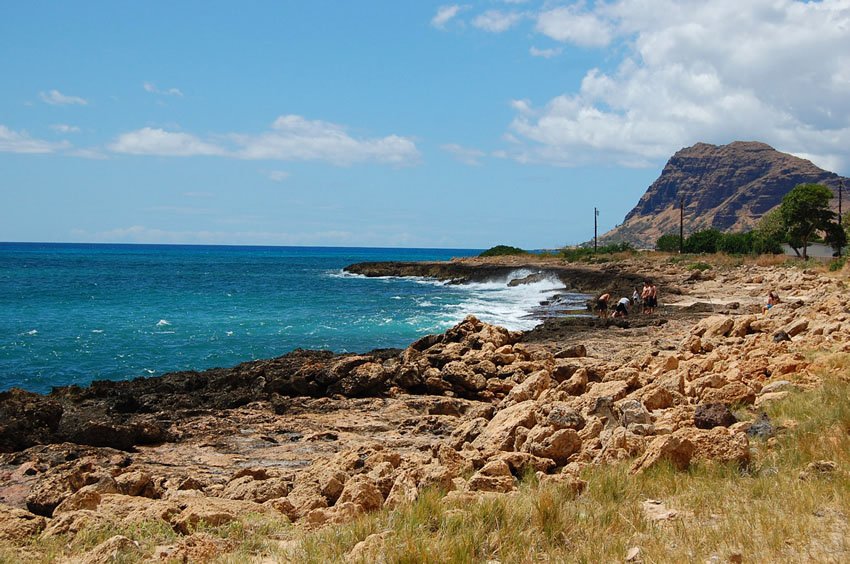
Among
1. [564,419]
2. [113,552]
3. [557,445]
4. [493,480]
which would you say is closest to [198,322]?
[564,419]

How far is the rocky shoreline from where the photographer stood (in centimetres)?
627

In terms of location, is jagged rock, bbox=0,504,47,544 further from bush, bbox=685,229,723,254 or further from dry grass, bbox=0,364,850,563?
bush, bbox=685,229,723,254

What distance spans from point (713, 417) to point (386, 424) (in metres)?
6.16

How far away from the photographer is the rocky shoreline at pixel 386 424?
6.27 meters

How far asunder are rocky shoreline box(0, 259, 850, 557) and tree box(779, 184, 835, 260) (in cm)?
3601

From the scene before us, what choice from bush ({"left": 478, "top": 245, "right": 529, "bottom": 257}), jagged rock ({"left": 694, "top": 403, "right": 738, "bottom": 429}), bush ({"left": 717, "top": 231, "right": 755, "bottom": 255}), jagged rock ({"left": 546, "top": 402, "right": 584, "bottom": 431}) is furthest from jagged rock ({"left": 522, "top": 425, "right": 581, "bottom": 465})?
bush ({"left": 478, "top": 245, "right": 529, "bottom": 257})

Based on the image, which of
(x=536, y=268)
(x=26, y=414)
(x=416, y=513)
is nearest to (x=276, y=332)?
(x=26, y=414)

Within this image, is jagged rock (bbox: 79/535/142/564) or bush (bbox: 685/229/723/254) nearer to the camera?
jagged rock (bbox: 79/535/142/564)

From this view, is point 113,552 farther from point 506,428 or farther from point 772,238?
point 772,238

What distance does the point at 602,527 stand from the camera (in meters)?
4.82

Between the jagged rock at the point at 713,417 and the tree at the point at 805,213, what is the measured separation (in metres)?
51.4

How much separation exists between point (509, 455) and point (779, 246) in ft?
197

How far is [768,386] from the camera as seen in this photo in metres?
9.12

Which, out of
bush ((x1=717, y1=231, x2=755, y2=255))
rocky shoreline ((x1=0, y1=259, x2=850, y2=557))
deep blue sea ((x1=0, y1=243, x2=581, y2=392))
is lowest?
deep blue sea ((x1=0, y1=243, x2=581, y2=392))
